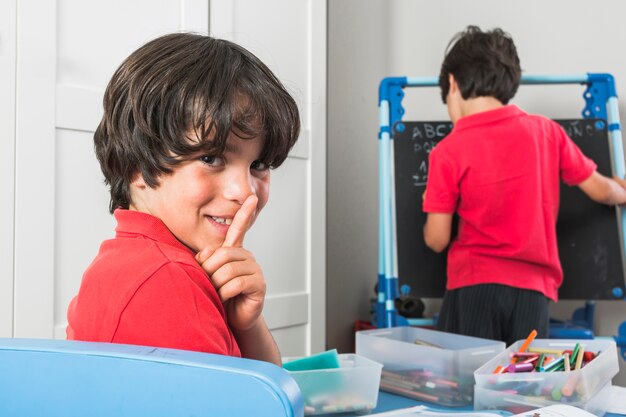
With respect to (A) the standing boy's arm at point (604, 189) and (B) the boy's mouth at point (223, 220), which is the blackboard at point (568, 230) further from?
(B) the boy's mouth at point (223, 220)

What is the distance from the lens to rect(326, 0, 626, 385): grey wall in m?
2.84

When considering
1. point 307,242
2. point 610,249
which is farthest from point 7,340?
point 610,249

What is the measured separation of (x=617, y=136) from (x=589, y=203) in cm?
26

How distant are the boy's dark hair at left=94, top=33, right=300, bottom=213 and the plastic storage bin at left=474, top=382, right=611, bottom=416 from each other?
418mm

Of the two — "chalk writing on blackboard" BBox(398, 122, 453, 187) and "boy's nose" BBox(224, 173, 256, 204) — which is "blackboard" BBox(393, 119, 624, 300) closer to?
"chalk writing on blackboard" BBox(398, 122, 453, 187)

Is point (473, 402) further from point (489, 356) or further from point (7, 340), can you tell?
point (7, 340)

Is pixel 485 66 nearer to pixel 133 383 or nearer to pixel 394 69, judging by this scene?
pixel 394 69

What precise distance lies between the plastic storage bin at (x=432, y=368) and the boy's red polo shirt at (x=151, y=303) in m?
0.46

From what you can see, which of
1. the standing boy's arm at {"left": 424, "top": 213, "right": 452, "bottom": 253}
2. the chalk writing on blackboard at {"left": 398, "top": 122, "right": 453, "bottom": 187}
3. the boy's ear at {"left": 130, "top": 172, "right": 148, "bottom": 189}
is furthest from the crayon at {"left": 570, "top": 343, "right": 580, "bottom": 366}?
the chalk writing on blackboard at {"left": 398, "top": 122, "right": 453, "bottom": 187}

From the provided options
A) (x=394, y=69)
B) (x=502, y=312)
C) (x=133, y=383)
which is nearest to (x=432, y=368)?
(x=133, y=383)

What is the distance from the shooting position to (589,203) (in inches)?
95.9

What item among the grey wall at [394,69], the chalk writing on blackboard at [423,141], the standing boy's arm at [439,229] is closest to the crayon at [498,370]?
the standing boy's arm at [439,229]

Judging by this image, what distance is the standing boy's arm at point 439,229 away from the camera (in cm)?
212

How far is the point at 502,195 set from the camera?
201 centimetres
